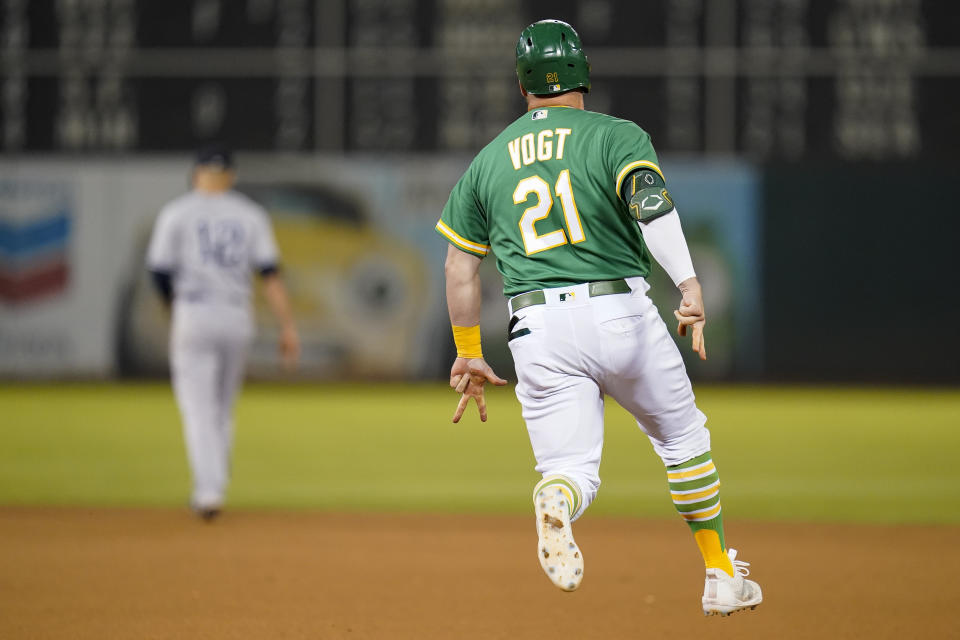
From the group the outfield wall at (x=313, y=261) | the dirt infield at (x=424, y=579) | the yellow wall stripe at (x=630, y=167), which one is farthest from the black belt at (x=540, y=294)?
the outfield wall at (x=313, y=261)

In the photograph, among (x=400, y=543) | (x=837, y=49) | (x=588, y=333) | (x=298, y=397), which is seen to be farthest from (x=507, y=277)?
(x=837, y=49)

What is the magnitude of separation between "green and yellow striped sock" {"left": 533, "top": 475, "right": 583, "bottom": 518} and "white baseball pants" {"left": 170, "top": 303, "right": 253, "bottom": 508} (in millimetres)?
3699

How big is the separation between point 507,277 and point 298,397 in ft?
39.1

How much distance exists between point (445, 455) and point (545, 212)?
6689mm

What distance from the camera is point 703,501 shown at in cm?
455

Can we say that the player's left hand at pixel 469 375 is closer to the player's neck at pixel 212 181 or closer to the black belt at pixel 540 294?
the black belt at pixel 540 294

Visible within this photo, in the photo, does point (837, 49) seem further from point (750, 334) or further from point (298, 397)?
point (298, 397)

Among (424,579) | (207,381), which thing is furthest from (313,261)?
(424,579)

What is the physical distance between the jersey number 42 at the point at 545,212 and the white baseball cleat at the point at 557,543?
0.81 m

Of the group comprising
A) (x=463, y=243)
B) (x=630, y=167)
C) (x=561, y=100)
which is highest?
(x=561, y=100)

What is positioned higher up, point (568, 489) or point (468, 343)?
point (468, 343)

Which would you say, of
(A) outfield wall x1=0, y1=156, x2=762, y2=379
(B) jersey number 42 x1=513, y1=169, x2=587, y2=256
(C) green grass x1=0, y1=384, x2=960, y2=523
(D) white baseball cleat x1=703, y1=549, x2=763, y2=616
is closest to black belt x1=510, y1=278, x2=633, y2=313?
(B) jersey number 42 x1=513, y1=169, x2=587, y2=256

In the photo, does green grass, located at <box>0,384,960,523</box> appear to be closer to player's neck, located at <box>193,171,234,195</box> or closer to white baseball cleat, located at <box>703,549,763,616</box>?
player's neck, located at <box>193,171,234,195</box>

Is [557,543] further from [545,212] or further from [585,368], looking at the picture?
[545,212]
